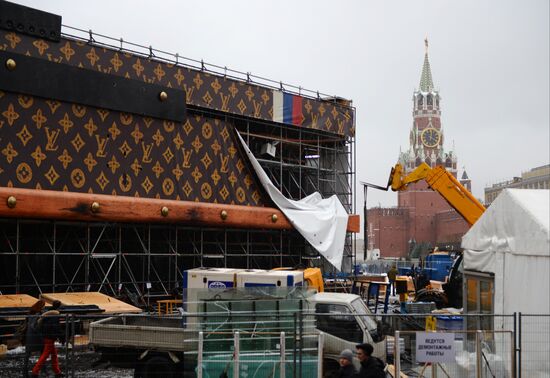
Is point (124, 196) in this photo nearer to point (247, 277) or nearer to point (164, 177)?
point (164, 177)

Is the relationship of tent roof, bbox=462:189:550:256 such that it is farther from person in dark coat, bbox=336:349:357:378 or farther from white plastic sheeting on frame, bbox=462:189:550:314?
person in dark coat, bbox=336:349:357:378

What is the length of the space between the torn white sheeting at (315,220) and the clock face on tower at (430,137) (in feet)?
372

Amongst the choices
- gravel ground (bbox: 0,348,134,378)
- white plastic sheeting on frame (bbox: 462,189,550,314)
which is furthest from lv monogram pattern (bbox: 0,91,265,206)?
white plastic sheeting on frame (bbox: 462,189,550,314)

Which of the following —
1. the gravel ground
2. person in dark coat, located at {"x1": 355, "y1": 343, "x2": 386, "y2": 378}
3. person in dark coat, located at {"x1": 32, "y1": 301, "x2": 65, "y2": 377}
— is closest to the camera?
person in dark coat, located at {"x1": 355, "y1": 343, "x2": 386, "y2": 378}

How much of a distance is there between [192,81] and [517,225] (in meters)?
18.4

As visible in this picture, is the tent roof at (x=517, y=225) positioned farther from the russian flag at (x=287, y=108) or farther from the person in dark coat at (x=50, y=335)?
Result: the russian flag at (x=287, y=108)

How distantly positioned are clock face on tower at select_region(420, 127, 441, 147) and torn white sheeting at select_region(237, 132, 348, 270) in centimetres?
11341

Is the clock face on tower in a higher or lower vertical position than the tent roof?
higher

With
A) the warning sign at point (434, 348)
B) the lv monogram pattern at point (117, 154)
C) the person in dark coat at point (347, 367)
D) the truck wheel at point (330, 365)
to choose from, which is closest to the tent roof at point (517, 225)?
the warning sign at point (434, 348)

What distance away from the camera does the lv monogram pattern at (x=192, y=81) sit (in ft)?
79.9

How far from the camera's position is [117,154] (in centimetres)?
2620

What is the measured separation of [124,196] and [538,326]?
685 inches

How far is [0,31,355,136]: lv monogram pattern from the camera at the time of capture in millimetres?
24344

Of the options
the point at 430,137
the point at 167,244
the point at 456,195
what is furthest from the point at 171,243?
the point at 430,137
